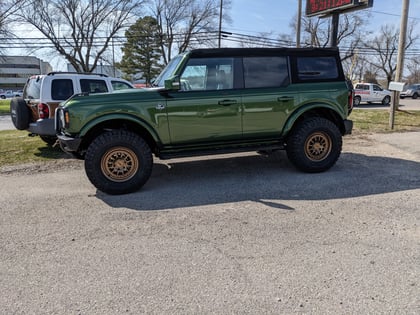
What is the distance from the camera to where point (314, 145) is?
5746 mm

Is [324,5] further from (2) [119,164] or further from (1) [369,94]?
(1) [369,94]

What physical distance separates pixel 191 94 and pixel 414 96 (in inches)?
1537

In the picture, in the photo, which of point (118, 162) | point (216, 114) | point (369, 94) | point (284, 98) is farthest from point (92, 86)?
point (369, 94)

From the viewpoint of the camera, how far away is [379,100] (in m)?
26.4

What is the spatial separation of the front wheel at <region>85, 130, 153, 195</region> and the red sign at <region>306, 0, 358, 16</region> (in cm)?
869

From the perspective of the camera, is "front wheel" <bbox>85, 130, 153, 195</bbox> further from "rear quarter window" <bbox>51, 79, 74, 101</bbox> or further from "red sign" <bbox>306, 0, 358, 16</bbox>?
"red sign" <bbox>306, 0, 358, 16</bbox>

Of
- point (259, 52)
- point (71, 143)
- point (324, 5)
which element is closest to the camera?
point (71, 143)

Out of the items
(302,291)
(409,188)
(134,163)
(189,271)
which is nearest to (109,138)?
(134,163)

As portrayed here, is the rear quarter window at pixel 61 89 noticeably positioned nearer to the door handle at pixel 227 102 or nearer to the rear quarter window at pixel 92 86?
the rear quarter window at pixel 92 86

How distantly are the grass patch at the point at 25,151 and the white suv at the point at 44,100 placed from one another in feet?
1.15

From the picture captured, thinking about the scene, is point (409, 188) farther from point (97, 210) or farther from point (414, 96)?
point (414, 96)

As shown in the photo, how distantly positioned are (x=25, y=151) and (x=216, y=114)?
5164mm

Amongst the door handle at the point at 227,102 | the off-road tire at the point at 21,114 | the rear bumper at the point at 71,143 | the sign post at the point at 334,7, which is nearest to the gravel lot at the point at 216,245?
the rear bumper at the point at 71,143

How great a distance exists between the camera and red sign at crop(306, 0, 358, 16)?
1038cm
